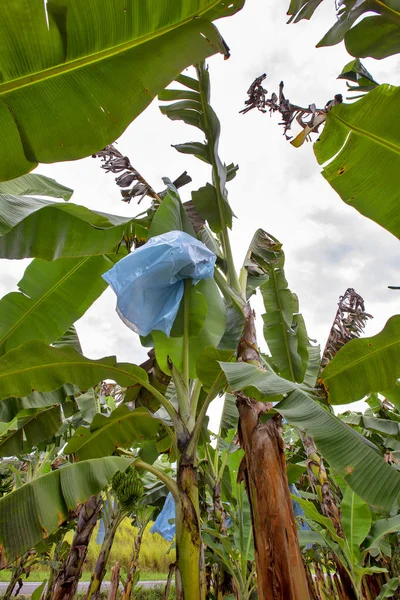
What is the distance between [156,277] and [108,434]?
1.05 meters

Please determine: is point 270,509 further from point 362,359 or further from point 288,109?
point 288,109

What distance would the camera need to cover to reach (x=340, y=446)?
115 centimetres

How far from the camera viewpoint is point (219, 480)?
120 inches

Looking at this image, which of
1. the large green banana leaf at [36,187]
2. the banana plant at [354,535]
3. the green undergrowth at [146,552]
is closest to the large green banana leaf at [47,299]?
the large green banana leaf at [36,187]

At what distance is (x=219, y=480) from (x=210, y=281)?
6.53ft

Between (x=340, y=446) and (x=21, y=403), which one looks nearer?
(x=340, y=446)

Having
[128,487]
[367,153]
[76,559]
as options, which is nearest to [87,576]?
[76,559]

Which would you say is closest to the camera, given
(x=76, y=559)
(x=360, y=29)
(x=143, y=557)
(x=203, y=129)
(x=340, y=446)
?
(x=340, y=446)

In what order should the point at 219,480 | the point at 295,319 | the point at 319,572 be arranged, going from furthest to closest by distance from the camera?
the point at 319,572
the point at 219,480
the point at 295,319

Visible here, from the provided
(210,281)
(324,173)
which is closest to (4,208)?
(210,281)

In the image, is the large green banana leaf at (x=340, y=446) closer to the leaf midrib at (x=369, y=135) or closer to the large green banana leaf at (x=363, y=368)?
the large green banana leaf at (x=363, y=368)

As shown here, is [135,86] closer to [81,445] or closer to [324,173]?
[324,173]

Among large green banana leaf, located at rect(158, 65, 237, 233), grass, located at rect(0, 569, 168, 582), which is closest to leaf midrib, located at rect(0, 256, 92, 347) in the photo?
large green banana leaf, located at rect(158, 65, 237, 233)

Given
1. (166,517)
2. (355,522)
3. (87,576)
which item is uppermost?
(355,522)
